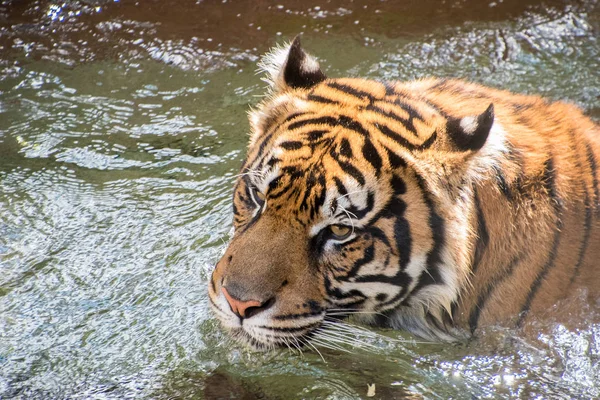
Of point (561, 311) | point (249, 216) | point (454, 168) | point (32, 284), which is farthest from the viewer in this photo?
point (32, 284)

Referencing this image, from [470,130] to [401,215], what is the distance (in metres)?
0.33

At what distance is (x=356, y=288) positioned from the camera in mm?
2482

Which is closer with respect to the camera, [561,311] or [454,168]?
[454,168]

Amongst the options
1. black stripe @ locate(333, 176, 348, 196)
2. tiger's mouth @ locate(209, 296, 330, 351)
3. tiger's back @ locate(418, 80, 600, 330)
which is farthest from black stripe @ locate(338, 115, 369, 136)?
tiger's mouth @ locate(209, 296, 330, 351)

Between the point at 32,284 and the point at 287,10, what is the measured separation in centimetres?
283

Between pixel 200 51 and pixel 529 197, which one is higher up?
pixel 529 197

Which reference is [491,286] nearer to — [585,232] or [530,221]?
[530,221]

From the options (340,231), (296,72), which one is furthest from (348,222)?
(296,72)

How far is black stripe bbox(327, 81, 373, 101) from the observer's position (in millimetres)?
2658

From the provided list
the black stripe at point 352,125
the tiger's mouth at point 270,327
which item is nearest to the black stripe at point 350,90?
the black stripe at point 352,125

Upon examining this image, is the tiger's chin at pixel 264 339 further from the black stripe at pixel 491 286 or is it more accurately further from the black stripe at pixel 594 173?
the black stripe at pixel 594 173

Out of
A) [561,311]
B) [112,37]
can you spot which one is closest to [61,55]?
[112,37]

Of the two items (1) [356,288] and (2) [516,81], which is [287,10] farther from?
(1) [356,288]

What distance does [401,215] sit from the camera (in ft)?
7.84
